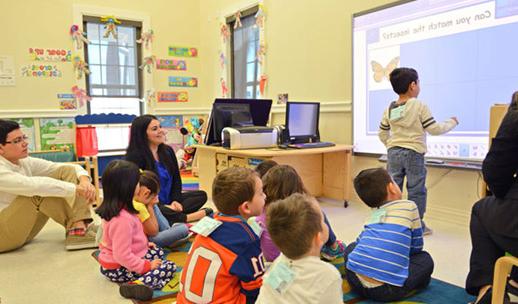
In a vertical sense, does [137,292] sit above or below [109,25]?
below

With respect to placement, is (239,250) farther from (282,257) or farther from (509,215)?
(509,215)

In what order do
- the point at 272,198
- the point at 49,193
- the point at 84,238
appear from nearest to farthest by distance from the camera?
1. the point at 272,198
2. the point at 49,193
3. the point at 84,238

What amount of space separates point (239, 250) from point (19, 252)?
6.66 ft

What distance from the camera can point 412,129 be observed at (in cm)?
280

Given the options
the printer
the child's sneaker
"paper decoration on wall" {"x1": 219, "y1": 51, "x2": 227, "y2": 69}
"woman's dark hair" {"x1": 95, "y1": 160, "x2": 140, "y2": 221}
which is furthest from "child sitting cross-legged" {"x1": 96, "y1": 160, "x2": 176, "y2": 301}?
"paper decoration on wall" {"x1": 219, "y1": 51, "x2": 227, "y2": 69}

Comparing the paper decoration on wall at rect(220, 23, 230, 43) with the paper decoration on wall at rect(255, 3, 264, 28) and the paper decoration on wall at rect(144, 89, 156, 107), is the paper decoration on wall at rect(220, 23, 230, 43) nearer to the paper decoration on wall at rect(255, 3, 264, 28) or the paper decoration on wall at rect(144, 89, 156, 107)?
the paper decoration on wall at rect(255, 3, 264, 28)

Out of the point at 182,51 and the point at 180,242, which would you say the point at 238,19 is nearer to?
the point at 182,51

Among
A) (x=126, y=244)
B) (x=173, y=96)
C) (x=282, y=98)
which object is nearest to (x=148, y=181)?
(x=126, y=244)

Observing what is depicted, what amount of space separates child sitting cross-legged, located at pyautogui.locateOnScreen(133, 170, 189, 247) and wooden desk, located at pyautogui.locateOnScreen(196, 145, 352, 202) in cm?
99

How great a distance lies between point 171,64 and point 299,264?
532cm

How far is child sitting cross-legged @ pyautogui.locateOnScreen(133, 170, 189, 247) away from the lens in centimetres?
219

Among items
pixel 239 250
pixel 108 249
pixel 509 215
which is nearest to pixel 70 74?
pixel 108 249

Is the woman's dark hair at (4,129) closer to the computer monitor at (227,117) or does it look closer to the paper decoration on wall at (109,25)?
the computer monitor at (227,117)

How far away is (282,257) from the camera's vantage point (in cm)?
113
